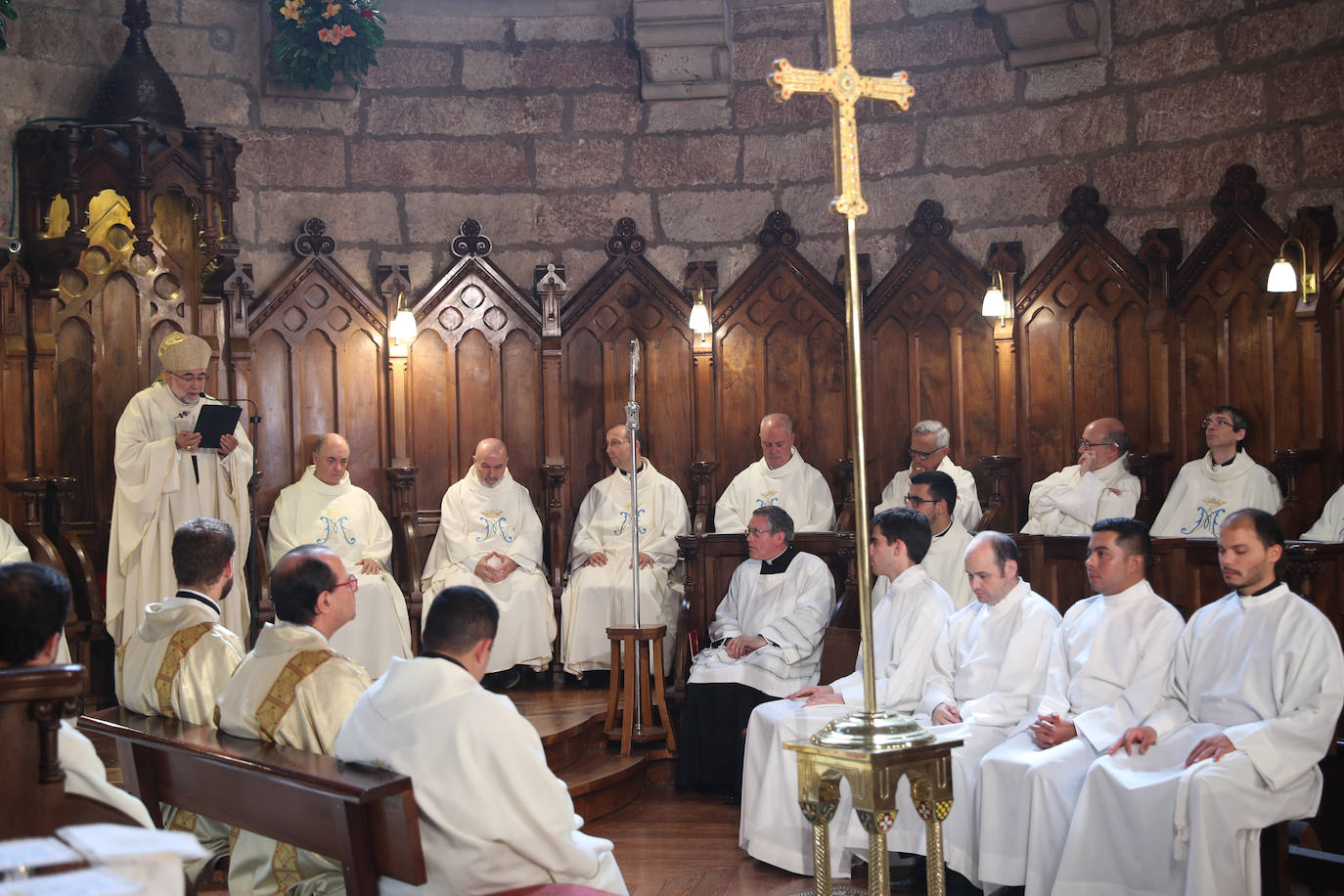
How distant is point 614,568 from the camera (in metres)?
8.16

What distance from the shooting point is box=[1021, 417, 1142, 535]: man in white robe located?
7.38 m

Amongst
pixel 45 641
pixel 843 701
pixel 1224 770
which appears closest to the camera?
pixel 45 641

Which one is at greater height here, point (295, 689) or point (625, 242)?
point (625, 242)

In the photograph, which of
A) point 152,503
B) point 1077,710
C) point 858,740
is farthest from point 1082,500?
point 152,503

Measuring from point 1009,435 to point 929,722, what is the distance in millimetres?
3214

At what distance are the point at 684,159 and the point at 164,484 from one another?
4.04 meters

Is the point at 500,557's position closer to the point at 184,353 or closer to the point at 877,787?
the point at 184,353

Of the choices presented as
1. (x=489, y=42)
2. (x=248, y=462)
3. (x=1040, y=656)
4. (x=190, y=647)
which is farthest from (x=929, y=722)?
(x=489, y=42)

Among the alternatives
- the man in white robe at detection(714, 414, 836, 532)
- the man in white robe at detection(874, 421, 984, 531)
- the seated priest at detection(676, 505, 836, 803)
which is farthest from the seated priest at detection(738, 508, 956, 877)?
the man in white robe at detection(714, 414, 836, 532)

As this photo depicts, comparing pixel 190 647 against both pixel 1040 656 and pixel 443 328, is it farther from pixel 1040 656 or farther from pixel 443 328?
pixel 443 328

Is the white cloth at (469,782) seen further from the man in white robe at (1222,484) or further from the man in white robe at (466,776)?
the man in white robe at (1222,484)

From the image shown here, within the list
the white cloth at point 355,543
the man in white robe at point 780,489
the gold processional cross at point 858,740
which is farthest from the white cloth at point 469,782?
the man in white robe at point 780,489

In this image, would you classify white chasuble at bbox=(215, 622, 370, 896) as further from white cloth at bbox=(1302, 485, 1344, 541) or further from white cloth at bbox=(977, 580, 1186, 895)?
white cloth at bbox=(1302, 485, 1344, 541)

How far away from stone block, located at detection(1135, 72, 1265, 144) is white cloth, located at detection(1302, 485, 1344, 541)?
7.47 ft
